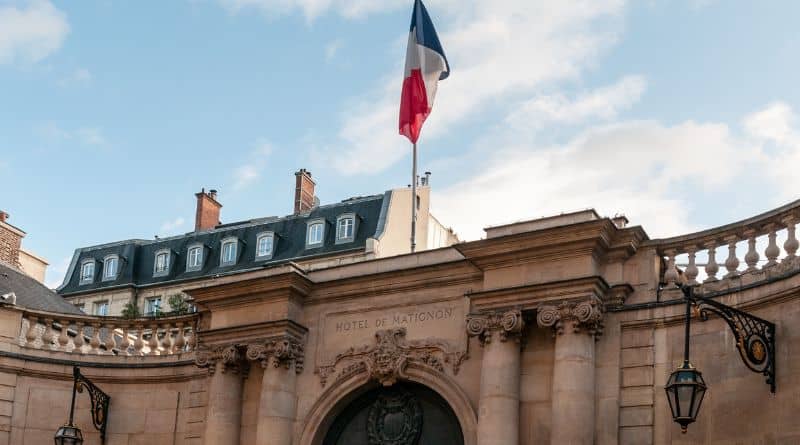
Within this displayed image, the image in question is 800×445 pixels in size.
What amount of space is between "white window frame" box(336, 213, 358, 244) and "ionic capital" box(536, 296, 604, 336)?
23.6 meters

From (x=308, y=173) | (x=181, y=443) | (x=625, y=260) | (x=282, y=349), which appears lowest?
(x=181, y=443)

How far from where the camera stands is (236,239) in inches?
1550

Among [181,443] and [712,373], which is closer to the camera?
[712,373]

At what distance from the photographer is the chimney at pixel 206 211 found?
41.6m

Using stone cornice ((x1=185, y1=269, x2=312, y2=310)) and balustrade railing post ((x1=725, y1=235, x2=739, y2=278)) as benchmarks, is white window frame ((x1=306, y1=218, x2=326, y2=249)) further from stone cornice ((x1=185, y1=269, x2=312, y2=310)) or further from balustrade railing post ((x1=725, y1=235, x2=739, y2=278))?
balustrade railing post ((x1=725, y1=235, x2=739, y2=278))

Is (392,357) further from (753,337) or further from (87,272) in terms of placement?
(87,272)

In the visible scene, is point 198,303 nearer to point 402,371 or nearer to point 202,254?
point 402,371

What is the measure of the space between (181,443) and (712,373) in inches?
298

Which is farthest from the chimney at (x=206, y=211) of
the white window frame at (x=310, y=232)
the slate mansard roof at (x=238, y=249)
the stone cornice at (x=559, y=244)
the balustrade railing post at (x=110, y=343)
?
the stone cornice at (x=559, y=244)

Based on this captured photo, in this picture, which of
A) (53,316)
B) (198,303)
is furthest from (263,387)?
(53,316)

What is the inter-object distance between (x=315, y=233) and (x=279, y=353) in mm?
22806

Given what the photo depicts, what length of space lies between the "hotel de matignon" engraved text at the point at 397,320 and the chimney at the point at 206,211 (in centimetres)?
2729

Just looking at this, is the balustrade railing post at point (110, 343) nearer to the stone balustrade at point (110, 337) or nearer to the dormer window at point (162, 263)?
the stone balustrade at point (110, 337)

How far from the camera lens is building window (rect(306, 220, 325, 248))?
1469 inches
